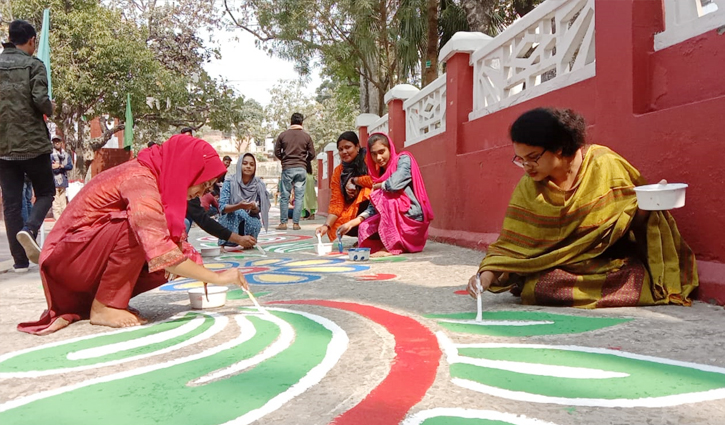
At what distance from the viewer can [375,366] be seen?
180 cm

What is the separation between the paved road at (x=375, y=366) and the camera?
144 centimetres

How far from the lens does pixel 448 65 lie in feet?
19.5

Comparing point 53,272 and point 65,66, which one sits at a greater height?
point 65,66

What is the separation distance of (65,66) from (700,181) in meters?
14.1

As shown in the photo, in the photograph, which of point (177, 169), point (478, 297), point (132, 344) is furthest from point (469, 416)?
point (177, 169)

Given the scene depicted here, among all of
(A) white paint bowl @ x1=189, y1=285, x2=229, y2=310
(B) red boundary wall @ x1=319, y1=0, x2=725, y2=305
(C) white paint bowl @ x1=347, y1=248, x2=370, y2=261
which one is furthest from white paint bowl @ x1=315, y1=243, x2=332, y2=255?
(A) white paint bowl @ x1=189, y1=285, x2=229, y2=310

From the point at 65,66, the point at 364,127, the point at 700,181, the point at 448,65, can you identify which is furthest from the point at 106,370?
the point at 65,66

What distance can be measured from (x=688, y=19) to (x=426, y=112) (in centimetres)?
452

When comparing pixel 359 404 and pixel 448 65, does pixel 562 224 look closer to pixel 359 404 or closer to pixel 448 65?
pixel 359 404

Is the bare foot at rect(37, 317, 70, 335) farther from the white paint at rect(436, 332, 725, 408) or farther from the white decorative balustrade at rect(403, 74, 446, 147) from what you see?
the white decorative balustrade at rect(403, 74, 446, 147)

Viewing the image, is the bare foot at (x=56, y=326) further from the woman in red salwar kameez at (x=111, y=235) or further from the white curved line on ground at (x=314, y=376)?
the white curved line on ground at (x=314, y=376)

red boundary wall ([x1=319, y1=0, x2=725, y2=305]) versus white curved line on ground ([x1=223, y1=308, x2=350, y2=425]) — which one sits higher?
red boundary wall ([x1=319, y1=0, x2=725, y2=305])

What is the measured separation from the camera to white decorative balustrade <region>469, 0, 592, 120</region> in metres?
3.73

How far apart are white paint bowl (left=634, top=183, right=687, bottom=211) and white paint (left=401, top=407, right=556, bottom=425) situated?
1.35m
